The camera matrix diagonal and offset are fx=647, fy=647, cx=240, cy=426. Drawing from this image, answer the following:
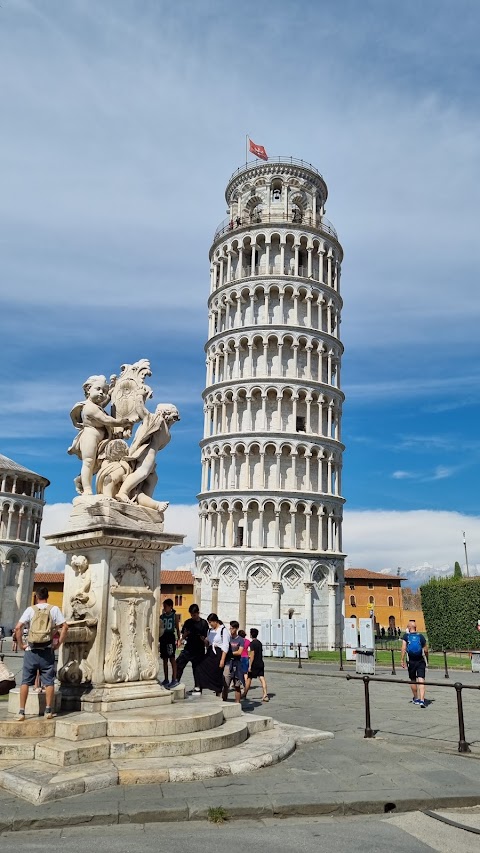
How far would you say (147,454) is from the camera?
1056cm

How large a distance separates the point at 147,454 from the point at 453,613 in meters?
39.2

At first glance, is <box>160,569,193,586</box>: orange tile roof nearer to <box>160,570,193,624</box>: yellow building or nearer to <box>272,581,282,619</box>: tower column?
<box>160,570,193,624</box>: yellow building

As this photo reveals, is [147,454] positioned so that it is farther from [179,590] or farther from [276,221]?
[179,590]

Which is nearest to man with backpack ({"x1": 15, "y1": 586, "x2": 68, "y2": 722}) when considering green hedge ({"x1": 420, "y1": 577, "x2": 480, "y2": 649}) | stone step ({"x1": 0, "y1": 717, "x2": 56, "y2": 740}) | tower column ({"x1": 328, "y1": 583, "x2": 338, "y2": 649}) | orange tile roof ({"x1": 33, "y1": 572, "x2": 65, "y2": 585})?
stone step ({"x1": 0, "y1": 717, "x2": 56, "y2": 740})

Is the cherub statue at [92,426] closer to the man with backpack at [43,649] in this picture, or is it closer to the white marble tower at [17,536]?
the man with backpack at [43,649]

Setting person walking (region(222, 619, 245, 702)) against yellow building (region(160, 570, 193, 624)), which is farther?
yellow building (region(160, 570, 193, 624))

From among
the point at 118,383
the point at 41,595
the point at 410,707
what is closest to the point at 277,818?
the point at 41,595

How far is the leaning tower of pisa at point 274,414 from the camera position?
4809 centimetres

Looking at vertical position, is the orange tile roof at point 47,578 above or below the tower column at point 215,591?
above

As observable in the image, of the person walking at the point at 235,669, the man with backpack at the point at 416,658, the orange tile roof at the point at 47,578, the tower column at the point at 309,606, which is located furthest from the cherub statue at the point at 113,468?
the orange tile roof at the point at 47,578

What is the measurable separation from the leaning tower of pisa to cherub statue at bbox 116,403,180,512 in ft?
124

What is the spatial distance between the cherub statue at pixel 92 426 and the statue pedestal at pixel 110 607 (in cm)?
56

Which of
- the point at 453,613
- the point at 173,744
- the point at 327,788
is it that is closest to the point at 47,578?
the point at 453,613

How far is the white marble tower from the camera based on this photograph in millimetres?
67750
